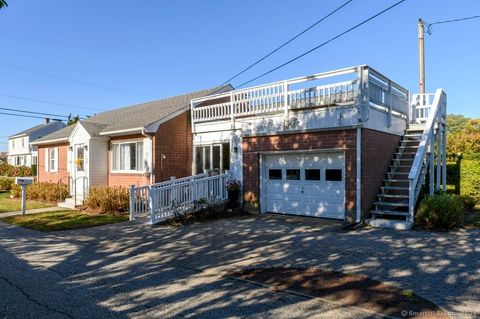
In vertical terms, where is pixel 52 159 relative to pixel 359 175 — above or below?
above

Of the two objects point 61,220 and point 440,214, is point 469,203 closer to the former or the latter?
point 440,214

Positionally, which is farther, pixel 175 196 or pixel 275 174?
pixel 275 174

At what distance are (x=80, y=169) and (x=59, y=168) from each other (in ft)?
13.3

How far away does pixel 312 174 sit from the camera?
12.5 m

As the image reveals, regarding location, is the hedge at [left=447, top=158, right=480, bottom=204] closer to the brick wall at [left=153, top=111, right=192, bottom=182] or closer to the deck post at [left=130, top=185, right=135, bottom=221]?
the brick wall at [left=153, top=111, right=192, bottom=182]

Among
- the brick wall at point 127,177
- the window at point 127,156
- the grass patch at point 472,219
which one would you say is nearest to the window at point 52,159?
the brick wall at point 127,177

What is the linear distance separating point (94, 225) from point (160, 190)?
7.75ft

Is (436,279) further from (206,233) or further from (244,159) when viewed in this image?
(244,159)

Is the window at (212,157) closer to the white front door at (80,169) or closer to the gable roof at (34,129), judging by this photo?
the white front door at (80,169)

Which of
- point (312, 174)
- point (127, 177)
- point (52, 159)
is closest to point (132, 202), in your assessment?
point (127, 177)

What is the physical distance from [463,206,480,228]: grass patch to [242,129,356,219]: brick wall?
3.19 m

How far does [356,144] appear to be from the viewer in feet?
36.4

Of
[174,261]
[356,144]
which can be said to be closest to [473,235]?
[356,144]

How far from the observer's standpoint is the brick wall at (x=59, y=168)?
21188 mm
